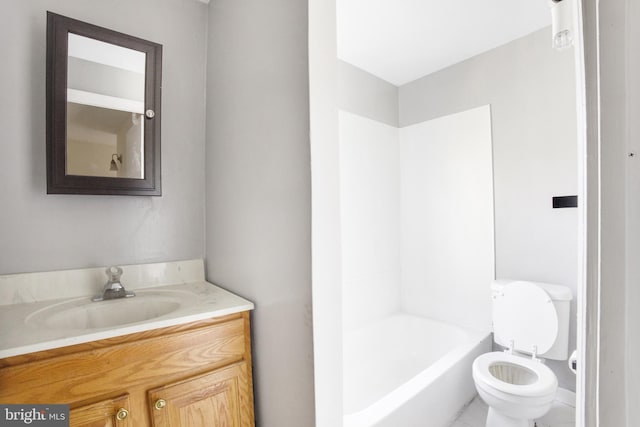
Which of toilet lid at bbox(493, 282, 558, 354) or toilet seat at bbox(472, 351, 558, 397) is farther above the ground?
toilet lid at bbox(493, 282, 558, 354)

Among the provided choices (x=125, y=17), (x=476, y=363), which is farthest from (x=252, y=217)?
(x=476, y=363)

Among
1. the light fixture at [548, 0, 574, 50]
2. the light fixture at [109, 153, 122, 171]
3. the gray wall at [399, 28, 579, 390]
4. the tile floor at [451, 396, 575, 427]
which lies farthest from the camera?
the gray wall at [399, 28, 579, 390]

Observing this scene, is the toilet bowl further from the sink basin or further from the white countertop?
the sink basin

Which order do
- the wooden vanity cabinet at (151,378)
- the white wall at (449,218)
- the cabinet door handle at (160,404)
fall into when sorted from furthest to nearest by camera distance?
1. the white wall at (449,218)
2. the cabinet door handle at (160,404)
3. the wooden vanity cabinet at (151,378)

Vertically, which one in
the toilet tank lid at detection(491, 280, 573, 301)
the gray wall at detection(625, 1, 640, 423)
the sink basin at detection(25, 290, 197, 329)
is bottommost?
the toilet tank lid at detection(491, 280, 573, 301)

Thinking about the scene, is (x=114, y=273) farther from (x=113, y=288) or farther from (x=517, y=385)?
(x=517, y=385)

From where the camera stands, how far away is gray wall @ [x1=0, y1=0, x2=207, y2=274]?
45.4 inches

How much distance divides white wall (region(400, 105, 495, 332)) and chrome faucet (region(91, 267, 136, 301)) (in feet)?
7.12

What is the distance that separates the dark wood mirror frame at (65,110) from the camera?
1173mm

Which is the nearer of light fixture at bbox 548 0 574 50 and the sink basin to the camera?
light fixture at bbox 548 0 574 50

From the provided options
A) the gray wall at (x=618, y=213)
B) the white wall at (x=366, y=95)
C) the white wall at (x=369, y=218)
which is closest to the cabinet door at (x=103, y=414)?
the gray wall at (x=618, y=213)

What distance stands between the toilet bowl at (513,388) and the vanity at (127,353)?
1208mm

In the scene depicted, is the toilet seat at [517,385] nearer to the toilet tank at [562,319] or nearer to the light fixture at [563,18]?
the toilet tank at [562,319]

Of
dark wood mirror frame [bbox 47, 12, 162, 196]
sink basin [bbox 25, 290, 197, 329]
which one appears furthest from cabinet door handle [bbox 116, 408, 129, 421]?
dark wood mirror frame [bbox 47, 12, 162, 196]
